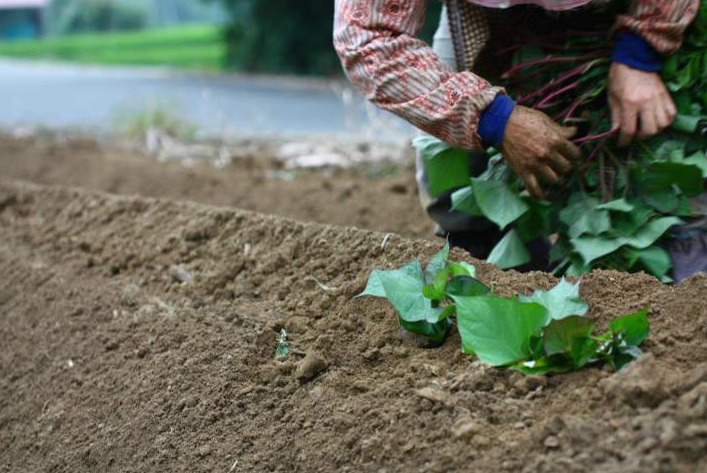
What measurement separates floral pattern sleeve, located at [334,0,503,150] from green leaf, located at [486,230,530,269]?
1.44ft

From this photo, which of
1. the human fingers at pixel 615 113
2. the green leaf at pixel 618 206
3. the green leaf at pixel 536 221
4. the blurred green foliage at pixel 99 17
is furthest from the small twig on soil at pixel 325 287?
the blurred green foliage at pixel 99 17

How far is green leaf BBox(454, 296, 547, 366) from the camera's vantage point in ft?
5.83

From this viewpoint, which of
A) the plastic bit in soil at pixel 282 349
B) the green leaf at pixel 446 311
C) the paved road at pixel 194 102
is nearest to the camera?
the green leaf at pixel 446 311

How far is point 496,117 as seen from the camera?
2295 mm

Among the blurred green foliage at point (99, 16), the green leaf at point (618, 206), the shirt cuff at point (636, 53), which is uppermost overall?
the shirt cuff at point (636, 53)

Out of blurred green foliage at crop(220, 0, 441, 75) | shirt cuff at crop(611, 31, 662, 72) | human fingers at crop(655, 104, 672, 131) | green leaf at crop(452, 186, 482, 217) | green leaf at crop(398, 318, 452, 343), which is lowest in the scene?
blurred green foliage at crop(220, 0, 441, 75)

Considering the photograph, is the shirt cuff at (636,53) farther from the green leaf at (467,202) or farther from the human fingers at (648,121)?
the green leaf at (467,202)

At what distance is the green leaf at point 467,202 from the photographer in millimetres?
2729

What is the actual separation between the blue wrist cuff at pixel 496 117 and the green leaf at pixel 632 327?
2.35ft

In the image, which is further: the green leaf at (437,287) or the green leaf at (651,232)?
the green leaf at (651,232)

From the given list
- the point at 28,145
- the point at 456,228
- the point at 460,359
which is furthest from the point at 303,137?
the point at 460,359

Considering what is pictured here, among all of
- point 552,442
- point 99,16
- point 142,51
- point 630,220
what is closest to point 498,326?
point 552,442

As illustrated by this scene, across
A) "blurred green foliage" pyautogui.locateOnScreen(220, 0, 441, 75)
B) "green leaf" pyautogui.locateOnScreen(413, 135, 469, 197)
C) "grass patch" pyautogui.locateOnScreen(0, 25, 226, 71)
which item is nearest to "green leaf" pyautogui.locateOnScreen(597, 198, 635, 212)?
"green leaf" pyautogui.locateOnScreen(413, 135, 469, 197)

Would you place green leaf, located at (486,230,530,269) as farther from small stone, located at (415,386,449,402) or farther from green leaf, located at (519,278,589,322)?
small stone, located at (415,386,449,402)
